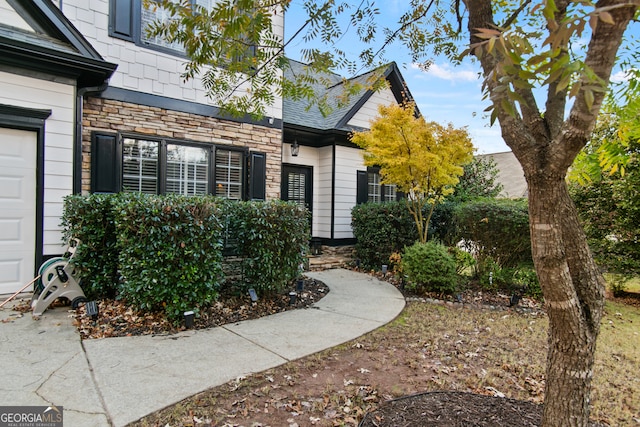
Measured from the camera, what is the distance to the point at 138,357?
3285mm

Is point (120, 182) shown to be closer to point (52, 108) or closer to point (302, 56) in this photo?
point (52, 108)

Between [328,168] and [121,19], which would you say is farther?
[328,168]

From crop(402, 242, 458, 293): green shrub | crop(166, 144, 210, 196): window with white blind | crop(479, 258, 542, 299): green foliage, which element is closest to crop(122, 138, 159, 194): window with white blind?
crop(166, 144, 210, 196): window with white blind

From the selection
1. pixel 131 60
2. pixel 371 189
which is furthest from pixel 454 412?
pixel 371 189

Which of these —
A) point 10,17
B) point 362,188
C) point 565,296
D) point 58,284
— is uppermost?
point 10,17

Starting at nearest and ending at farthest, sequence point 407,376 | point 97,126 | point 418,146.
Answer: point 407,376
point 97,126
point 418,146

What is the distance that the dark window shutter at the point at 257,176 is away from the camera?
7.20 m

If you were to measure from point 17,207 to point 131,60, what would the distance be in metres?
2.95

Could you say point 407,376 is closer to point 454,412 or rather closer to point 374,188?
point 454,412

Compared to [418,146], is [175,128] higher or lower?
higher

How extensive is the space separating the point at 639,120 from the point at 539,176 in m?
1.75

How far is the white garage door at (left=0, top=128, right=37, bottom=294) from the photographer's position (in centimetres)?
482

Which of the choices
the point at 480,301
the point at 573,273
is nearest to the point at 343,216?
the point at 480,301

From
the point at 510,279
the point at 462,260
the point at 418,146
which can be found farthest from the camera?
the point at 462,260
